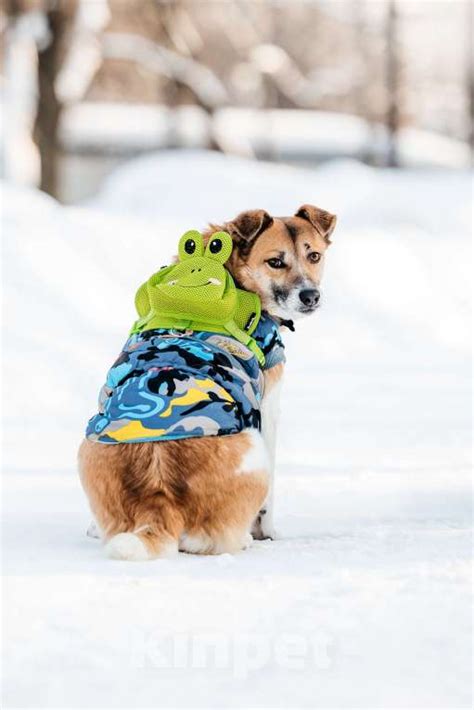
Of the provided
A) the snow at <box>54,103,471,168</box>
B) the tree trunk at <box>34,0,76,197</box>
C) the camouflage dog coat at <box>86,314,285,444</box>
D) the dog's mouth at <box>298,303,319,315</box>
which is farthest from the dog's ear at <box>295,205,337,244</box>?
the snow at <box>54,103,471,168</box>

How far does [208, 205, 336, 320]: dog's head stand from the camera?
533 centimetres

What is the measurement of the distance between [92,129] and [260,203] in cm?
1277

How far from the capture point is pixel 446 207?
16328 mm

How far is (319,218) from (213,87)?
18.9 m

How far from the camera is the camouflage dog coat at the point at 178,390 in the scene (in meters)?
4.43

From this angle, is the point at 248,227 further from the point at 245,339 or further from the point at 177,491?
the point at 177,491

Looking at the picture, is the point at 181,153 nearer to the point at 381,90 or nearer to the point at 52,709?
the point at 52,709

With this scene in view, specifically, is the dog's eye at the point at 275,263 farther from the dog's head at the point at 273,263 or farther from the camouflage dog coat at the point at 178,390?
the camouflage dog coat at the point at 178,390

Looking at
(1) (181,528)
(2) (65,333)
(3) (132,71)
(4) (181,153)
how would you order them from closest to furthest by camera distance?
1. (1) (181,528)
2. (2) (65,333)
3. (4) (181,153)
4. (3) (132,71)

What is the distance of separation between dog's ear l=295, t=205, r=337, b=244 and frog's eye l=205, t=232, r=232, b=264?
0.57m

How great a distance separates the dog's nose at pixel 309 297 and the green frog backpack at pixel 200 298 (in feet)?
0.68

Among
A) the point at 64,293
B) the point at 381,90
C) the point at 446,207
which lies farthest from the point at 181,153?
the point at 381,90

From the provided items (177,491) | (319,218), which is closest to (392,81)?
(319,218)

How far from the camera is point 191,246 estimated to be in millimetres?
5172
